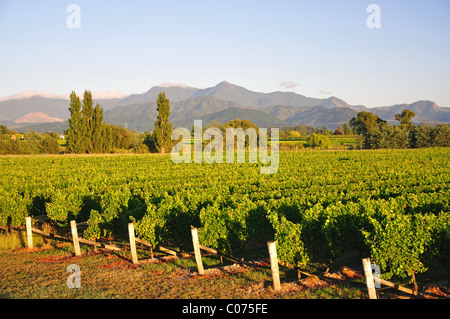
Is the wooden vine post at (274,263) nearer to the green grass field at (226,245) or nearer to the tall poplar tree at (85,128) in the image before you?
the green grass field at (226,245)

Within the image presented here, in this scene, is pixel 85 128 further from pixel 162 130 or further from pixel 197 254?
pixel 197 254

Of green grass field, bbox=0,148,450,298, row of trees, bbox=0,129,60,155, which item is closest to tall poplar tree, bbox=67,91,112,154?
row of trees, bbox=0,129,60,155

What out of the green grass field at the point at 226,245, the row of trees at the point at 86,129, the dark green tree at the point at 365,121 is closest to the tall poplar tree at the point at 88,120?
the row of trees at the point at 86,129

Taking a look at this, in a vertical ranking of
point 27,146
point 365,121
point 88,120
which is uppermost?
point 365,121

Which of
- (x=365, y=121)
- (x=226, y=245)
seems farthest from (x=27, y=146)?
(x=365, y=121)

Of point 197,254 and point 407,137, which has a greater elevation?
point 407,137

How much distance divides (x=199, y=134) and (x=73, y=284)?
72856mm

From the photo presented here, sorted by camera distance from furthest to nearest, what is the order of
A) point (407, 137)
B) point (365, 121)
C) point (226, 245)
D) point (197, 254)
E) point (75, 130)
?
point (365, 121), point (407, 137), point (75, 130), point (226, 245), point (197, 254)

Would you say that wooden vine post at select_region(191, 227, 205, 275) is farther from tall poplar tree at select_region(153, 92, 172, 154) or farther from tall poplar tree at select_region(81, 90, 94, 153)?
tall poplar tree at select_region(81, 90, 94, 153)

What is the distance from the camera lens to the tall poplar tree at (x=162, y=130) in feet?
197

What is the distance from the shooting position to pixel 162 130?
6072cm

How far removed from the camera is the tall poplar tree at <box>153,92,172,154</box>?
59931 millimetres

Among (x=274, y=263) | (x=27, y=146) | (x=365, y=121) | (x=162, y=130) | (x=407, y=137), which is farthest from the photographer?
(x=365, y=121)
